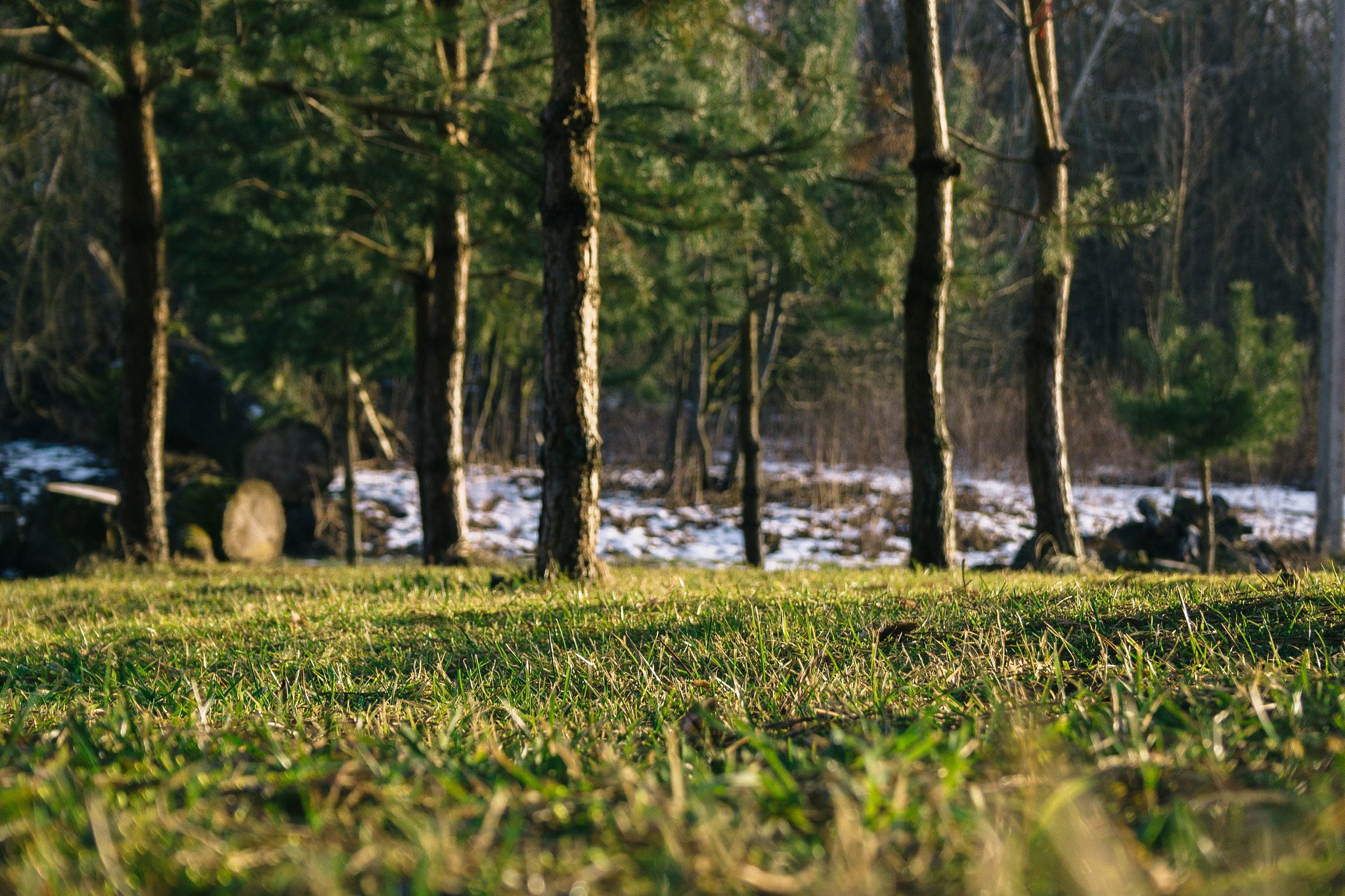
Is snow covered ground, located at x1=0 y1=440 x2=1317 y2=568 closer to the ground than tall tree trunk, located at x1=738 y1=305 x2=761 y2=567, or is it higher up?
closer to the ground

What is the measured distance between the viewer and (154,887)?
2.87ft

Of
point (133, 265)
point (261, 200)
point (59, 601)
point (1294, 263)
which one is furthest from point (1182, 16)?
point (59, 601)

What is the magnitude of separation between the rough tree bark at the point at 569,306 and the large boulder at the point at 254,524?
6.98m

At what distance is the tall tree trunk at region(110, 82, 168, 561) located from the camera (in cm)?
706

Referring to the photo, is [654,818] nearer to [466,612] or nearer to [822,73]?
[466,612]

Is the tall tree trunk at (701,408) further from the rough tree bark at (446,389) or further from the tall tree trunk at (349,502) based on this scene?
the rough tree bark at (446,389)

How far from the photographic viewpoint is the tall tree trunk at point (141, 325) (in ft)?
23.2

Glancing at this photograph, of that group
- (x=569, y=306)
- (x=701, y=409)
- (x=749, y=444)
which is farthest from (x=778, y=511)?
(x=569, y=306)

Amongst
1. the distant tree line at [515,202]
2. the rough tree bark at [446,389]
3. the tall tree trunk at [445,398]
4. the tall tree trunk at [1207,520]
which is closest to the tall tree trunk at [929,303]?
the distant tree line at [515,202]

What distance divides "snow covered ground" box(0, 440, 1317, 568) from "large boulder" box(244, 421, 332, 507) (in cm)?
120

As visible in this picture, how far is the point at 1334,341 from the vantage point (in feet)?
37.4

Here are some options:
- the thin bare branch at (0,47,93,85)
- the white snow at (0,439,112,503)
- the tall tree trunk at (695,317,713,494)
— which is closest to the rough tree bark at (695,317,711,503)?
the tall tree trunk at (695,317,713,494)

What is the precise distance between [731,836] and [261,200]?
31.4ft

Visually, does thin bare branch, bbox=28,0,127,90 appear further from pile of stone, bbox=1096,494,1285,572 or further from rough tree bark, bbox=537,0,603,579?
pile of stone, bbox=1096,494,1285,572
